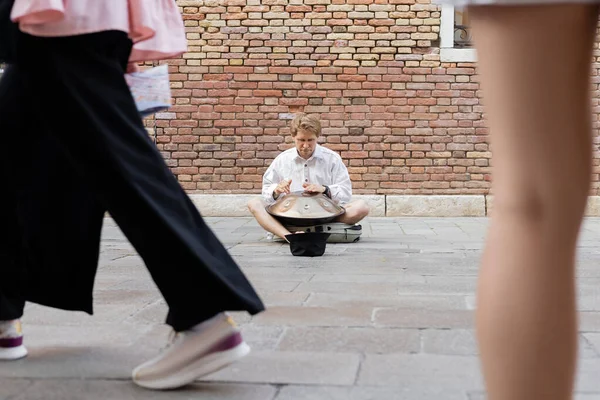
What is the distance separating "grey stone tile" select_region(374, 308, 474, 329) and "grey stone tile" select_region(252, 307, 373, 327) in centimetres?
6

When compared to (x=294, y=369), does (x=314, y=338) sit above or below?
below

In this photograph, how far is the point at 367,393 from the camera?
226cm

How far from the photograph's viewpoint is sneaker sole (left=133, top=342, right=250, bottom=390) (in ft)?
7.66

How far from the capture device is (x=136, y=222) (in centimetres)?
223

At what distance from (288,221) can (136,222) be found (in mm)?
5056

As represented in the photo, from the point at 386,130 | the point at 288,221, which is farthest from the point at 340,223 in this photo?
the point at 386,130

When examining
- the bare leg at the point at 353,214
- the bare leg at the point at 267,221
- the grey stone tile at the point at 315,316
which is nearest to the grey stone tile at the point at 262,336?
the grey stone tile at the point at 315,316

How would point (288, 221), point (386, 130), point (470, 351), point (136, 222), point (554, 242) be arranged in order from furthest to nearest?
point (386, 130), point (288, 221), point (470, 351), point (136, 222), point (554, 242)

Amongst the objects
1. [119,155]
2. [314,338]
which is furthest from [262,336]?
[119,155]

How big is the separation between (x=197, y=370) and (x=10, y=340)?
68 cm

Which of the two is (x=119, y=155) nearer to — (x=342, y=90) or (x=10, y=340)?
(x=10, y=340)

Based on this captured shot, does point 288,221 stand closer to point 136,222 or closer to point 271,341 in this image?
point 271,341

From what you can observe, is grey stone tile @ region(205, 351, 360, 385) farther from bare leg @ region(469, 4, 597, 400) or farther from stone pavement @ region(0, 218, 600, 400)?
bare leg @ region(469, 4, 597, 400)

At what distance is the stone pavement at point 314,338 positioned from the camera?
2.33m
